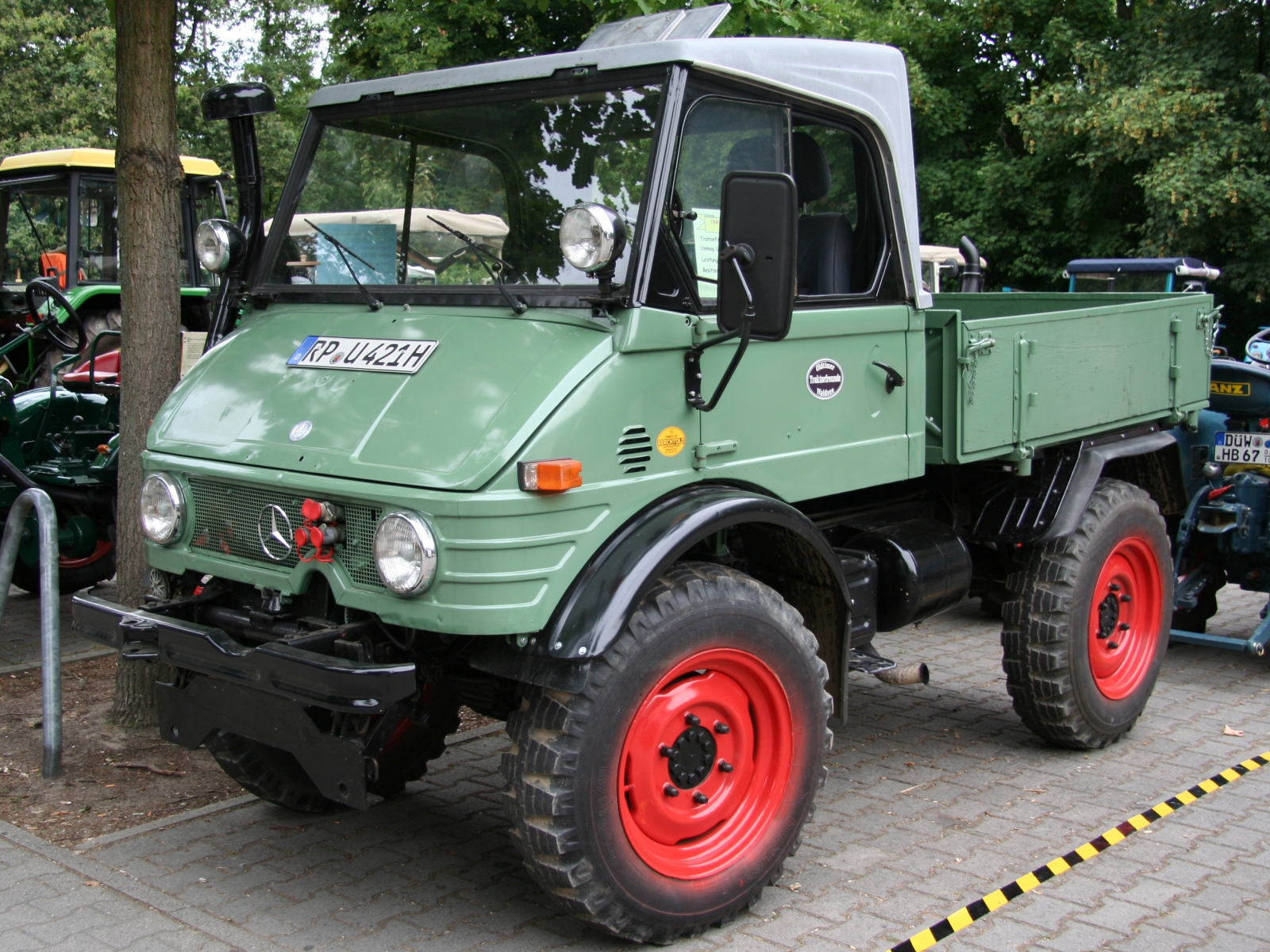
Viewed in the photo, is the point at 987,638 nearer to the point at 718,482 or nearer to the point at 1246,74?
the point at 718,482

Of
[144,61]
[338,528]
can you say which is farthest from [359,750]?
[144,61]

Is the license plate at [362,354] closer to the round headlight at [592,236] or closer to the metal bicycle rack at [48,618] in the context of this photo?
the round headlight at [592,236]

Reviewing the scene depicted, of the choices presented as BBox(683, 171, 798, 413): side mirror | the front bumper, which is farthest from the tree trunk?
BBox(683, 171, 798, 413): side mirror

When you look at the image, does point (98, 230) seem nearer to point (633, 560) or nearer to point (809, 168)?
point (809, 168)

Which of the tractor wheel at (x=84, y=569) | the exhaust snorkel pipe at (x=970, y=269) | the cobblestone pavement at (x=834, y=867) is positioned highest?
the exhaust snorkel pipe at (x=970, y=269)

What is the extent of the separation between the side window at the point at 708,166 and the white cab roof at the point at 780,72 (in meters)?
0.12

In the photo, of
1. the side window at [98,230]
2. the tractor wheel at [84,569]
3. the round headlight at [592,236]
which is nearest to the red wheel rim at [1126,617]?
the round headlight at [592,236]

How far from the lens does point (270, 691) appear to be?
3.44 metres

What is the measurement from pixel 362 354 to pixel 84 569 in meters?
4.63

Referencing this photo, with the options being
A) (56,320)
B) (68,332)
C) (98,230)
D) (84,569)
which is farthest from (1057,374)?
(98,230)

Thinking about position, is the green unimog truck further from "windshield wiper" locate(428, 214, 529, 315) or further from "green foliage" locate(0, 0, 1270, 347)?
"green foliage" locate(0, 0, 1270, 347)

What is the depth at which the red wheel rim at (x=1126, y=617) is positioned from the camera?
5.37 m

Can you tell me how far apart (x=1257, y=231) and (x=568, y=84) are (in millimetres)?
15670

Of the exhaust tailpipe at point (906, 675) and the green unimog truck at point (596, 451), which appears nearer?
the green unimog truck at point (596, 451)
